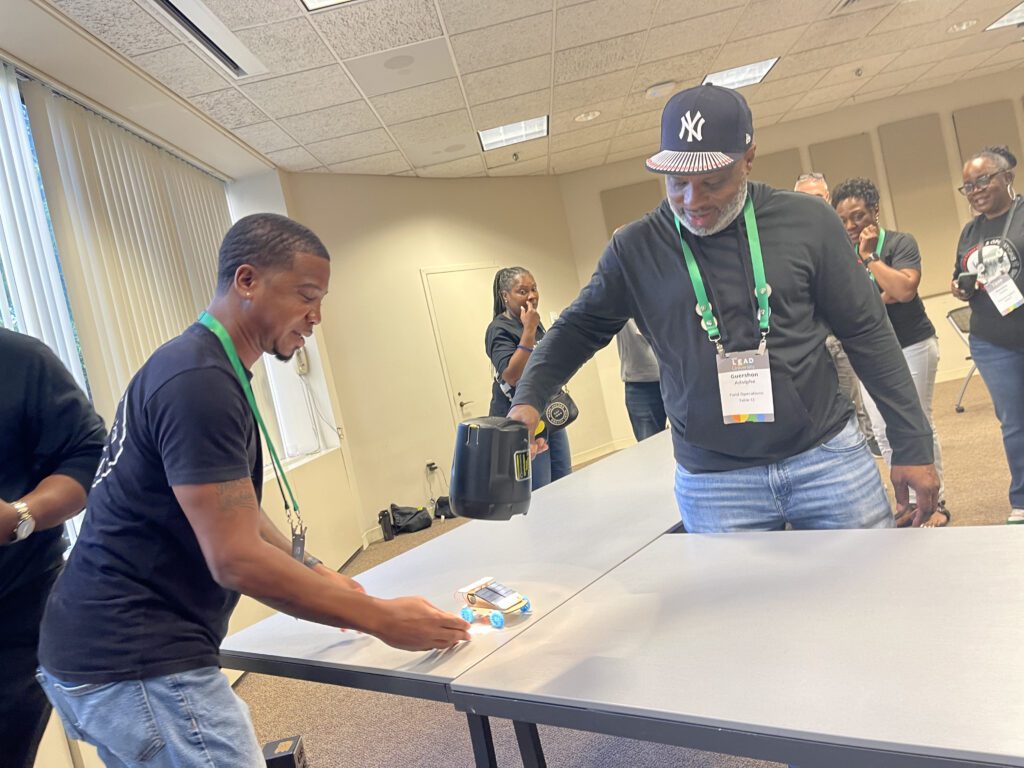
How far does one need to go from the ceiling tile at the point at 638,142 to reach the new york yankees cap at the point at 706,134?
5362mm

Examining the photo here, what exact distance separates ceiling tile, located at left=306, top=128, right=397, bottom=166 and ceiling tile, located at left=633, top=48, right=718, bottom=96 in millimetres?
1862

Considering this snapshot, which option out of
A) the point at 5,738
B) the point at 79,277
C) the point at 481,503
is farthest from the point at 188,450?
the point at 79,277

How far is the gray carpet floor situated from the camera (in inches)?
80.6

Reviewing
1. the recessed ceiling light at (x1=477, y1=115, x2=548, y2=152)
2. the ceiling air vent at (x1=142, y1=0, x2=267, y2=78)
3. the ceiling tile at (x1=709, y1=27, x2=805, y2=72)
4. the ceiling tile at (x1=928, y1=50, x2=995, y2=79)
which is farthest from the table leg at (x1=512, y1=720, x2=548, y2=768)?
the ceiling tile at (x1=928, y1=50, x2=995, y2=79)

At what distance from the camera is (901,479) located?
145cm

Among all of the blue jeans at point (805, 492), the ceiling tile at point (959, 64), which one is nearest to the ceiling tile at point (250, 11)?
the blue jeans at point (805, 492)

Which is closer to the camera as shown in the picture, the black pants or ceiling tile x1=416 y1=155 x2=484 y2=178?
the black pants

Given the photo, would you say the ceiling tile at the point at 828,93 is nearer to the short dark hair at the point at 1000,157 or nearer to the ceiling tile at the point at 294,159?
the short dark hair at the point at 1000,157

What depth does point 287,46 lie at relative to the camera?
11.2 ft

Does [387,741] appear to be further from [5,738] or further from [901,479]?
[901,479]

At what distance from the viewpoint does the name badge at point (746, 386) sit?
52.4 inches

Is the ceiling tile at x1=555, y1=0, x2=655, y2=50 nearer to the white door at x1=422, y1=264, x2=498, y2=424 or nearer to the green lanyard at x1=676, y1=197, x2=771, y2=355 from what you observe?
the white door at x1=422, y1=264, x2=498, y2=424

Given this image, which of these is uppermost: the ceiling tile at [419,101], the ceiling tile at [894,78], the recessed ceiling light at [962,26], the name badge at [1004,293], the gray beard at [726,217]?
the ceiling tile at [894,78]

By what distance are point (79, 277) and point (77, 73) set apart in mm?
918
